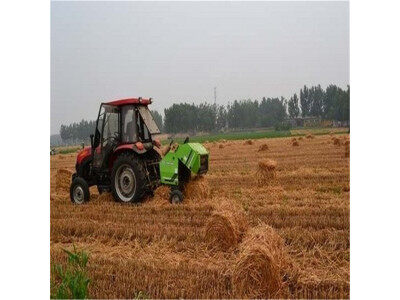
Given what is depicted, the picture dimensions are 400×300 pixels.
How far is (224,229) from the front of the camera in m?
4.54

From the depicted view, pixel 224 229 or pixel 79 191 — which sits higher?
pixel 79 191

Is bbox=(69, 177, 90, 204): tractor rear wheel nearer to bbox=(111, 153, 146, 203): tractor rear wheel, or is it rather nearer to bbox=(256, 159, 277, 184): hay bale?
bbox=(111, 153, 146, 203): tractor rear wheel

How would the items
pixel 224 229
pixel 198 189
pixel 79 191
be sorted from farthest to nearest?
pixel 79 191 → pixel 198 189 → pixel 224 229

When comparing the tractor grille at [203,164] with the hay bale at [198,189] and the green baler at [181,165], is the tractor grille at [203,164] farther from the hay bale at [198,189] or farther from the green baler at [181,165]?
the hay bale at [198,189]

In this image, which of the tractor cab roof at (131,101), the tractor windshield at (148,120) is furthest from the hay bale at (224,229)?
the tractor windshield at (148,120)

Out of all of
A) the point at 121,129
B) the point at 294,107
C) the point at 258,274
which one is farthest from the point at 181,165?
the point at 258,274

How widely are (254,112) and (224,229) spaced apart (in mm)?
1201

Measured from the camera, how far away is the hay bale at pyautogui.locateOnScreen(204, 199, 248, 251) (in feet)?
14.8

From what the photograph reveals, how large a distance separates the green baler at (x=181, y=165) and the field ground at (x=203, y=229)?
15cm

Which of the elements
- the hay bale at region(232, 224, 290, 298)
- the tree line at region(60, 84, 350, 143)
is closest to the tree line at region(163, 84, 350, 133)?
the tree line at region(60, 84, 350, 143)

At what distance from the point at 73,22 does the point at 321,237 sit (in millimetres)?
3249

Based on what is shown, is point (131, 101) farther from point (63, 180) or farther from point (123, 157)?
point (63, 180)

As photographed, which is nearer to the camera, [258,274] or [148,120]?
[258,274]

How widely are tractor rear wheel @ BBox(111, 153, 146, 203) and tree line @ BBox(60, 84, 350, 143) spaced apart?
936mm
